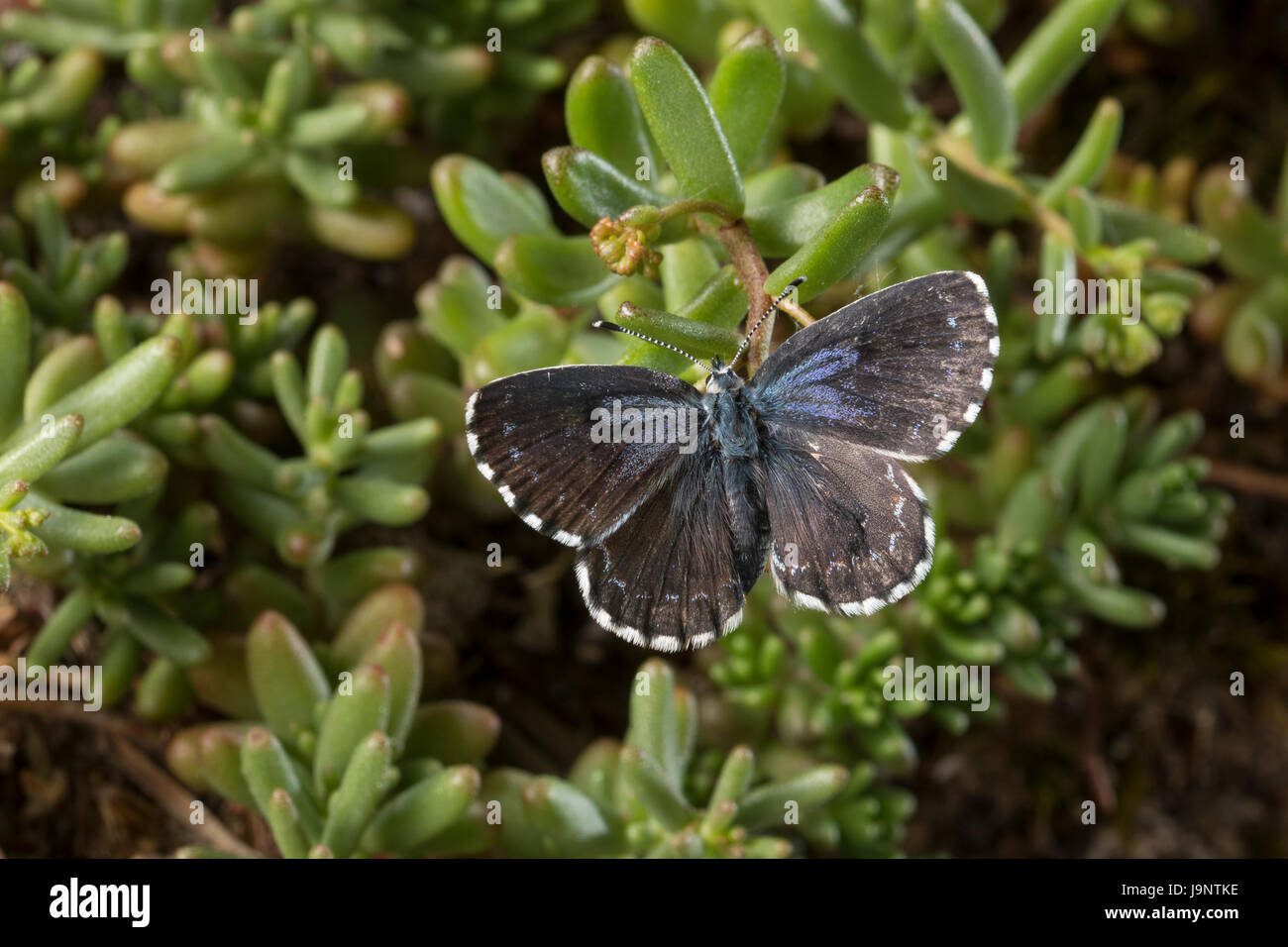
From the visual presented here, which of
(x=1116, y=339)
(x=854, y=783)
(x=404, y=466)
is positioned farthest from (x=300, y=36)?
(x=854, y=783)

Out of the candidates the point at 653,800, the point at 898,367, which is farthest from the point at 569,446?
the point at 653,800

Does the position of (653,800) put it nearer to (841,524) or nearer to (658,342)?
(841,524)

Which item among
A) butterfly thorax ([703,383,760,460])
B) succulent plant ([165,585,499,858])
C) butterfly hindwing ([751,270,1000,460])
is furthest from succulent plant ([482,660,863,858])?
butterfly hindwing ([751,270,1000,460])

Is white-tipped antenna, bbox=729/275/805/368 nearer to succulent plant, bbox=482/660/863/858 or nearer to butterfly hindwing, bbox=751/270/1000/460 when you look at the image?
butterfly hindwing, bbox=751/270/1000/460

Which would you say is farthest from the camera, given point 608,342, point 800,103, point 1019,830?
point 1019,830

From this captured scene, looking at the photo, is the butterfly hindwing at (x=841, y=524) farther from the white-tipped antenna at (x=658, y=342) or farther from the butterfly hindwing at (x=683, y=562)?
the white-tipped antenna at (x=658, y=342)
